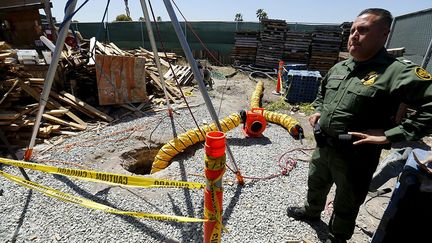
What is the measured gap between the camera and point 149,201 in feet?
12.4

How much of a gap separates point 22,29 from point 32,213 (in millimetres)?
13420

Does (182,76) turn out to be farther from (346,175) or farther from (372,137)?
(372,137)

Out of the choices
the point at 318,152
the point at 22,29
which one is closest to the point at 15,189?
the point at 318,152

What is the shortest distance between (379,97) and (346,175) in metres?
0.86

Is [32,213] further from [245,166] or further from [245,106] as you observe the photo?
[245,106]

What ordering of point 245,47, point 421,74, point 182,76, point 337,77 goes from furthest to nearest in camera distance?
1. point 245,47
2. point 182,76
3. point 337,77
4. point 421,74

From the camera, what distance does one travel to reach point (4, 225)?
3289 millimetres

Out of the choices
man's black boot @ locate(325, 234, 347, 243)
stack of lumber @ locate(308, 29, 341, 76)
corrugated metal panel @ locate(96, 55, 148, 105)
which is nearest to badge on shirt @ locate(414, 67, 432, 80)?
man's black boot @ locate(325, 234, 347, 243)

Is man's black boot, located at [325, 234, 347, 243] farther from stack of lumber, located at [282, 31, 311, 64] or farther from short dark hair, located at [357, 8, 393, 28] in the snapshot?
stack of lumber, located at [282, 31, 311, 64]

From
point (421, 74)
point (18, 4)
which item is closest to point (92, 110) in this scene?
point (421, 74)

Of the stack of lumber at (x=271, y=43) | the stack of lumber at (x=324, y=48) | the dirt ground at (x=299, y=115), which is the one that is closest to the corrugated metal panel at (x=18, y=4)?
the dirt ground at (x=299, y=115)

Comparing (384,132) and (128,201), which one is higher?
(384,132)

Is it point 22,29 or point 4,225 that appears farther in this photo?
point 22,29

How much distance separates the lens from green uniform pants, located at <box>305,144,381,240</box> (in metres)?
2.51
